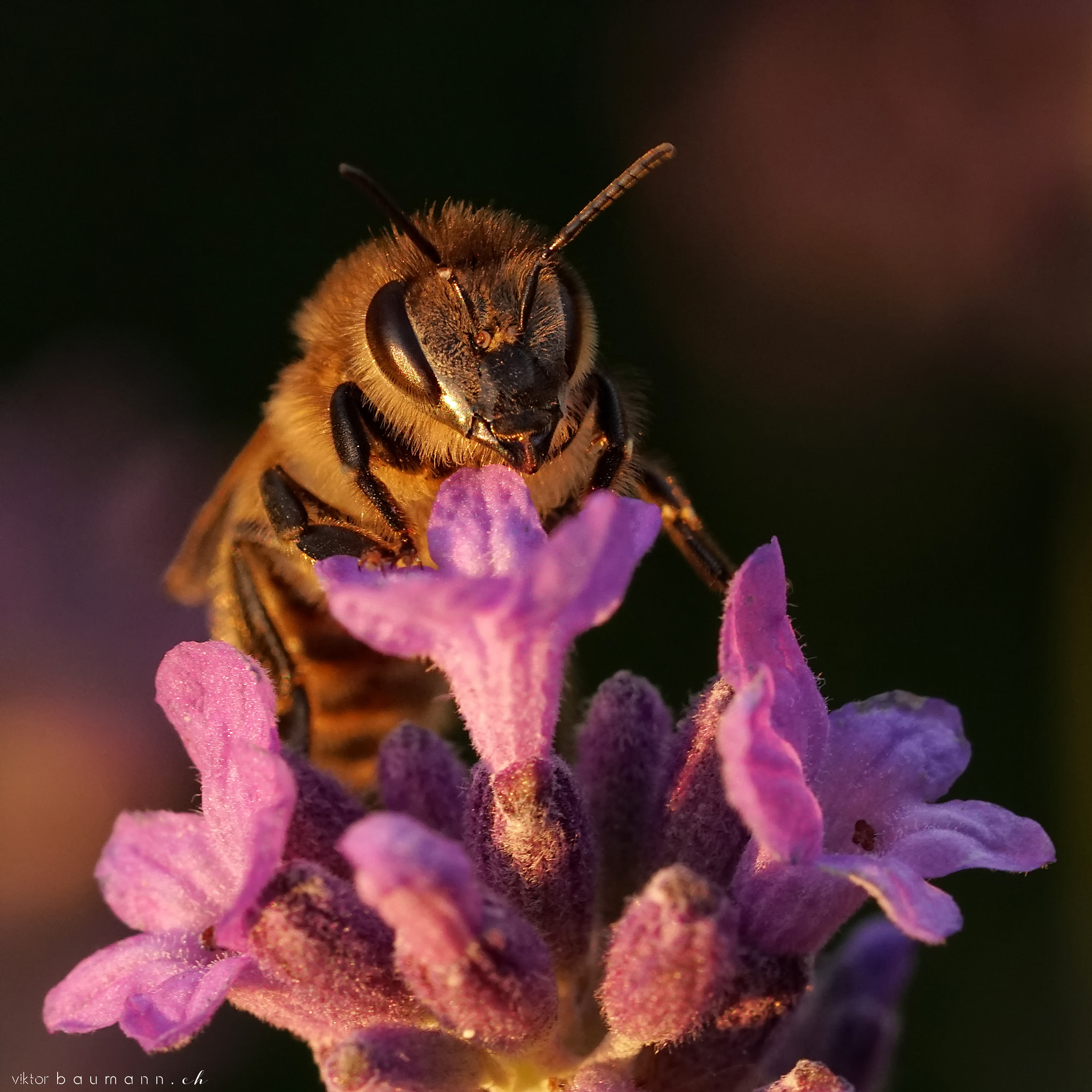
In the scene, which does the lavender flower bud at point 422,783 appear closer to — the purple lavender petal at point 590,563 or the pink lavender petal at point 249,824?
the pink lavender petal at point 249,824

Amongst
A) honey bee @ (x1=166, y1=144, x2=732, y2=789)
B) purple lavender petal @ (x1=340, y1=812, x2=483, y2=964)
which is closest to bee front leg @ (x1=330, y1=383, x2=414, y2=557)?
honey bee @ (x1=166, y1=144, x2=732, y2=789)

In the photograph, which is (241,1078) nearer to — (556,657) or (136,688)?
(136,688)

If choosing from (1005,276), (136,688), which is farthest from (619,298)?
(136,688)

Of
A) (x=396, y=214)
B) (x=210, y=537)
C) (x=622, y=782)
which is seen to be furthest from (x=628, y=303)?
(x=622, y=782)

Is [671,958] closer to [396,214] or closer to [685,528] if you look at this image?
[685,528]

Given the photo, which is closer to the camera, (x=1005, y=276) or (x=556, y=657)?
(x=556, y=657)

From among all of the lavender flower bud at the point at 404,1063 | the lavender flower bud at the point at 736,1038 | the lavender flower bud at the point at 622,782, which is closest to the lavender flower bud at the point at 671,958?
the lavender flower bud at the point at 736,1038

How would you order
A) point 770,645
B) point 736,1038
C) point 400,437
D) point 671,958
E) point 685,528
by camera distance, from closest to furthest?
point 671,958, point 770,645, point 736,1038, point 400,437, point 685,528
